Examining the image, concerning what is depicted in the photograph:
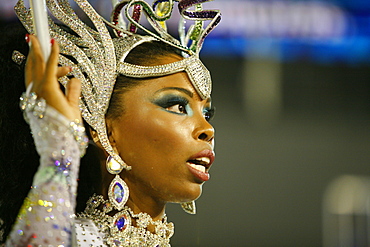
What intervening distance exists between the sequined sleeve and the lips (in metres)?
0.47

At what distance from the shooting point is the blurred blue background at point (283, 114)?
4598 mm

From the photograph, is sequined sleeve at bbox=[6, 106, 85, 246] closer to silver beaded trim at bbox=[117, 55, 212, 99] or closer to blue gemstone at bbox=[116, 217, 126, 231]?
blue gemstone at bbox=[116, 217, 126, 231]

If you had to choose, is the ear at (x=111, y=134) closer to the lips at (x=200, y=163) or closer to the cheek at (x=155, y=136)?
the cheek at (x=155, y=136)

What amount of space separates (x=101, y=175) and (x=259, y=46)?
10.00 ft

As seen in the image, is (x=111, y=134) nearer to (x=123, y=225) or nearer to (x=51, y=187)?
(x=123, y=225)

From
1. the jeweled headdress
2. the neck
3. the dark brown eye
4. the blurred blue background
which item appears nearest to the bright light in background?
the blurred blue background

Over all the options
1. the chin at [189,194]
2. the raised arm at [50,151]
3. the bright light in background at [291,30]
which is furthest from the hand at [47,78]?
the bright light in background at [291,30]

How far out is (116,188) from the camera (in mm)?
1838

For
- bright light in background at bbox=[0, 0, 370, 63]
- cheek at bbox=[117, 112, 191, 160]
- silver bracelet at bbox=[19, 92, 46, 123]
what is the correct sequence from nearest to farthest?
1. silver bracelet at bbox=[19, 92, 46, 123]
2. cheek at bbox=[117, 112, 191, 160]
3. bright light in background at bbox=[0, 0, 370, 63]

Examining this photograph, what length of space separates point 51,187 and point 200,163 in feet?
1.83

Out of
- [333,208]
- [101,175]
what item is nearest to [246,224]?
[333,208]

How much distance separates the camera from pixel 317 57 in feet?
16.0

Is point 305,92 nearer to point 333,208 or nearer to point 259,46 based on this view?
point 259,46

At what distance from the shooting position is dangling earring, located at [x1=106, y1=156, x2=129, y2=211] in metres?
1.83
